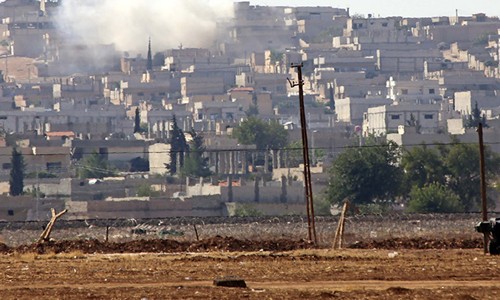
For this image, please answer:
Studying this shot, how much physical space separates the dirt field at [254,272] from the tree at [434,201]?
3738 centimetres

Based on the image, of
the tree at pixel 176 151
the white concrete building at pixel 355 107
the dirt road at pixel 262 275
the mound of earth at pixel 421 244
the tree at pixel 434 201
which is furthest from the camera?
the white concrete building at pixel 355 107

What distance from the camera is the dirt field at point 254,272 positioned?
24375 millimetres

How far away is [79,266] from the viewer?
30.8 m

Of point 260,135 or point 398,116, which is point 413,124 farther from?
point 398,116

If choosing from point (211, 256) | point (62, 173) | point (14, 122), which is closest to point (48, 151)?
point (62, 173)

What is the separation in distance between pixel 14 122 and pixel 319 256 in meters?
147

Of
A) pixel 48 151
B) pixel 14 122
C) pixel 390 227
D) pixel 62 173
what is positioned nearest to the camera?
pixel 390 227

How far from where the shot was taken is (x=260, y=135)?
132 m

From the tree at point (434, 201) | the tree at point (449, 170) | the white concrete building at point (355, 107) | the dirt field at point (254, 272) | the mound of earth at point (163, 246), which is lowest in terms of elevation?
the tree at point (434, 201)

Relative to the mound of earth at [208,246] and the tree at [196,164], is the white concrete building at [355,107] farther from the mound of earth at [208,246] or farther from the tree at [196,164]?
the mound of earth at [208,246]

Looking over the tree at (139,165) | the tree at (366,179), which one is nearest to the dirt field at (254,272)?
the tree at (366,179)

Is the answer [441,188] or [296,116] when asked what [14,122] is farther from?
[441,188]

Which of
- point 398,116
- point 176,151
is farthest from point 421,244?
point 398,116

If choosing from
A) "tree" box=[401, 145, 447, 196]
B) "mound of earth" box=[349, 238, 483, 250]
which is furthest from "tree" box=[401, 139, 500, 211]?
"mound of earth" box=[349, 238, 483, 250]
